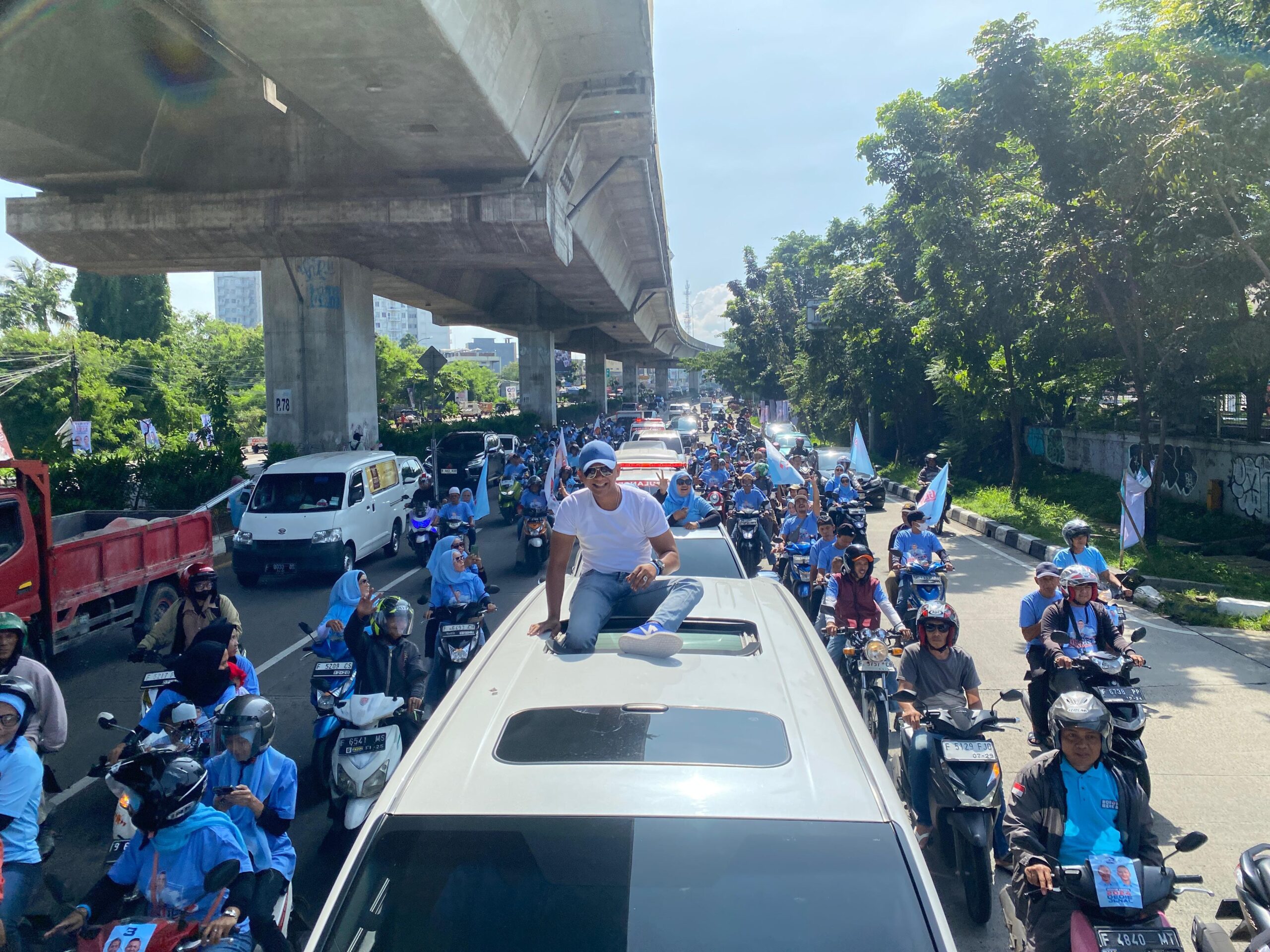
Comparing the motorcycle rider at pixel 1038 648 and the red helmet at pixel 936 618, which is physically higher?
the red helmet at pixel 936 618

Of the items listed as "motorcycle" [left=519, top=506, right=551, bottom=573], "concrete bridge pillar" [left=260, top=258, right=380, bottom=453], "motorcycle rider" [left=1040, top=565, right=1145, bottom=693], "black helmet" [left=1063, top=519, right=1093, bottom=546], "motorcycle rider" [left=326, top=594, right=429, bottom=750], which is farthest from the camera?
"concrete bridge pillar" [left=260, top=258, right=380, bottom=453]

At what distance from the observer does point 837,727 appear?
2523mm

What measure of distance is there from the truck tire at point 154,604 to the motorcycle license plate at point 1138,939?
8.93 metres

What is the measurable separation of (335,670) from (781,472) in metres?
8.83

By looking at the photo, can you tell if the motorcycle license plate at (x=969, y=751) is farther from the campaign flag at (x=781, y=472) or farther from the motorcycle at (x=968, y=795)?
the campaign flag at (x=781, y=472)

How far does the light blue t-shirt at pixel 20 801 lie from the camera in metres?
3.79

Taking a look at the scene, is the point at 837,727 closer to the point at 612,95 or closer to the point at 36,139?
the point at 612,95

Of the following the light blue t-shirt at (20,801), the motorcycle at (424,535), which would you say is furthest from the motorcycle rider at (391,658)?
the motorcycle at (424,535)

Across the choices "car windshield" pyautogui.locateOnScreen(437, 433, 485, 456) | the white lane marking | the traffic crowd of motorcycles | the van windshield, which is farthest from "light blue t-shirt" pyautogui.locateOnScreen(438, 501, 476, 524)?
"car windshield" pyautogui.locateOnScreen(437, 433, 485, 456)

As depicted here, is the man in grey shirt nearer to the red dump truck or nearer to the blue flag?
the red dump truck

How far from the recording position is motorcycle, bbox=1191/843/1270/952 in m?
3.35

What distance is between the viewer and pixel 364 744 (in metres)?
5.20

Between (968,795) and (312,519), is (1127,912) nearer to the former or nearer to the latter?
(968,795)

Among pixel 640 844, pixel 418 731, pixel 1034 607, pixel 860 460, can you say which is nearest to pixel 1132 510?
pixel 860 460
